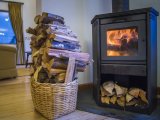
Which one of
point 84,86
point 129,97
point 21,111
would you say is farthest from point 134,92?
point 21,111

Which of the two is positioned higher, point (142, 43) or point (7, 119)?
point (142, 43)

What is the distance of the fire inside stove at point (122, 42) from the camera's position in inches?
73.2

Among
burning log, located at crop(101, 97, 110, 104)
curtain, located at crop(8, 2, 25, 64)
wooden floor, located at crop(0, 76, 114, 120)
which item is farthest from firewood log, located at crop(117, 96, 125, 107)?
curtain, located at crop(8, 2, 25, 64)

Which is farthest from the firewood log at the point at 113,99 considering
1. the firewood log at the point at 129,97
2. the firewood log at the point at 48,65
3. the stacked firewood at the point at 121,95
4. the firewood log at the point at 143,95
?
the firewood log at the point at 48,65

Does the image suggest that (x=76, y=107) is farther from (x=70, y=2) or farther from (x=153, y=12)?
(x=70, y=2)

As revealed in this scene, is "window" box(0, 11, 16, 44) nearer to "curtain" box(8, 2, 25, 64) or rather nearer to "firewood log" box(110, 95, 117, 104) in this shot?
"curtain" box(8, 2, 25, 64)

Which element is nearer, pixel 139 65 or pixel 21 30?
pixel 139 65

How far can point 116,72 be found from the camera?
1.94m

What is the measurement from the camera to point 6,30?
281 inches

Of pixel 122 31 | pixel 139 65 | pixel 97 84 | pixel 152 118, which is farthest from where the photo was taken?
pixel 97 84

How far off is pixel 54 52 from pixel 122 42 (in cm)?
65

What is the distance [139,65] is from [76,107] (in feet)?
2.30

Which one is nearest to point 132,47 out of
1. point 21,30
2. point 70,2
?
point 70,2

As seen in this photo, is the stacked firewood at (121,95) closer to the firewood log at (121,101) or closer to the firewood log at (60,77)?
the firewood log at (121,101)
